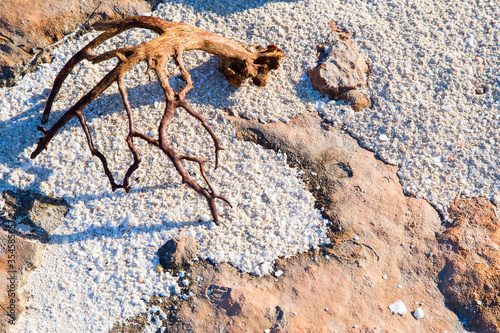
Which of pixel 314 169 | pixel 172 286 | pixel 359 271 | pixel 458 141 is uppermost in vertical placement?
pixel 458 141

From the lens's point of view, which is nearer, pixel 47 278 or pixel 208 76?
pixel 47 278

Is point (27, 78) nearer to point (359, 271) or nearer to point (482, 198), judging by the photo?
point (359, 271)

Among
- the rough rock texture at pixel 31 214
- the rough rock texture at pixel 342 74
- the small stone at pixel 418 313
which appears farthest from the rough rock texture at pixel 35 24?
the small stone at pixel 418 313

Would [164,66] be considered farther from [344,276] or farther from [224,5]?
[344,276]

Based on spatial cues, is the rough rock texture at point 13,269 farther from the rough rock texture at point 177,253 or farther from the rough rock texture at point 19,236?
the rough rock texture at point 177,253

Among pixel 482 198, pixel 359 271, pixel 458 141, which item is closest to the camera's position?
pixel 359 271

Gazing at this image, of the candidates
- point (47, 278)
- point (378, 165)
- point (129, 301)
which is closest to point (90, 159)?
point (47, 278)
